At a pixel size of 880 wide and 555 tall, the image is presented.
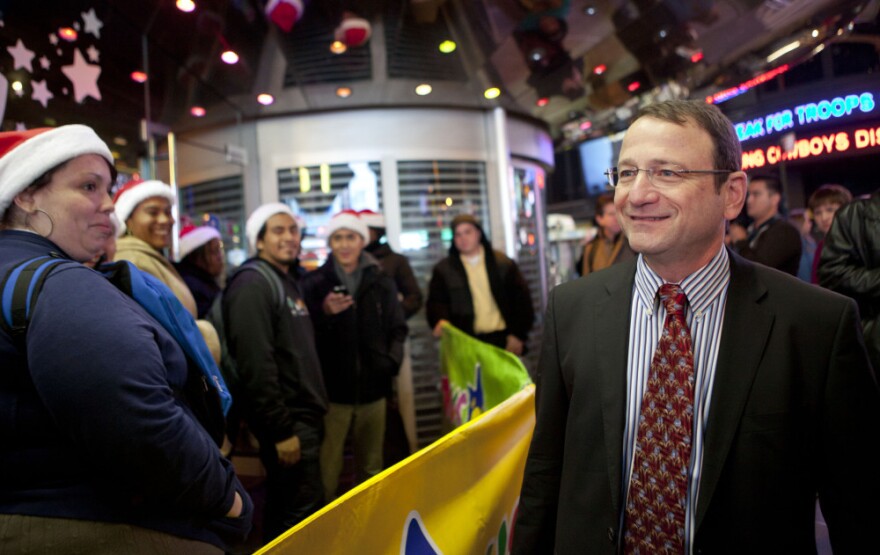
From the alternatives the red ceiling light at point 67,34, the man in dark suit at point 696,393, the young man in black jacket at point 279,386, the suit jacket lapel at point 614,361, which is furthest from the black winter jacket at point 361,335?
the suit jacket lapel at point 614,361

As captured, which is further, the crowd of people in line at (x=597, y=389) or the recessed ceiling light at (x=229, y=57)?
the recessed ceiling light at (x=229, y=57)

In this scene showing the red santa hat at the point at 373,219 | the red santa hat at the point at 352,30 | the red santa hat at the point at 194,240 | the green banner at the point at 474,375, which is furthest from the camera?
the red santa hat at the point at 352,30

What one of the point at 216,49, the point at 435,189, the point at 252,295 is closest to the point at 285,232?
the point at 252,295

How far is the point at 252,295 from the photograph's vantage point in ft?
10.0

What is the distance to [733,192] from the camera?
1.52m

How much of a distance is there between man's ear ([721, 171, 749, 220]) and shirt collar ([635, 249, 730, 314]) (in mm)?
91

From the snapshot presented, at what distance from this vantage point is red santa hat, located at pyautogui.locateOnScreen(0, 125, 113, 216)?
5.02 ft

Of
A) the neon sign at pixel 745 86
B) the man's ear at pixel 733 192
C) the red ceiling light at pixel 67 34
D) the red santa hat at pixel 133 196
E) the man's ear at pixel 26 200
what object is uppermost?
the red ceiling light at pixel 67 34

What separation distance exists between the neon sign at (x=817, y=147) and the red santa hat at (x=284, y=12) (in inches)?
159

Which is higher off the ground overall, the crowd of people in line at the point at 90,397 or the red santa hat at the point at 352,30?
the red santa hat at the point at 352,30

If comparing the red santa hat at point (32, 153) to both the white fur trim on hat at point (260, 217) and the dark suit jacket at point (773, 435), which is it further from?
the white fur trim on hat at point (260, 217)

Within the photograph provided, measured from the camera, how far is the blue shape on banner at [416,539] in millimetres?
1554

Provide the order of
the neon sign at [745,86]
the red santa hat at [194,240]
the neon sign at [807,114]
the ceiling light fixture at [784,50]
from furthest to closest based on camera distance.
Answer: the red santa hat at [194,240], the ceiling light fixture at [784,50], the neon sign at [745,86], the neon sign at [807,114]

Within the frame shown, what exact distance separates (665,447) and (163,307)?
1.28 m
